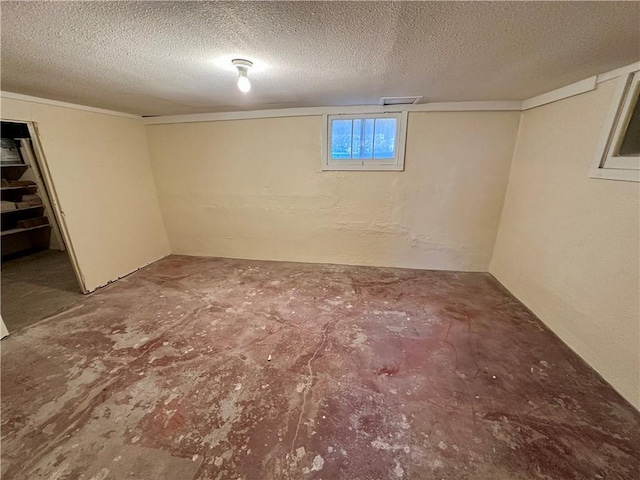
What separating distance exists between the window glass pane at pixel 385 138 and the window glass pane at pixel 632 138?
78.1 inches

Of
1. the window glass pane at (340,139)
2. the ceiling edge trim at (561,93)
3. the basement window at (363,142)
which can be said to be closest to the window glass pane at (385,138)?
the basement window at (363,142)

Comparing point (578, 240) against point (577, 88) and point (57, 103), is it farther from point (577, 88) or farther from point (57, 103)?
point (57, 103)

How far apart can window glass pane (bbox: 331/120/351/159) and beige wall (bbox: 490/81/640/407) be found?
2005 millimetres

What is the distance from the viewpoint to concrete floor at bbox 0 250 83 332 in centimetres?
262

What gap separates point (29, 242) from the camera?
429 centimetres

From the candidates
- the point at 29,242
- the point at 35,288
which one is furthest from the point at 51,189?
the point at 29,242

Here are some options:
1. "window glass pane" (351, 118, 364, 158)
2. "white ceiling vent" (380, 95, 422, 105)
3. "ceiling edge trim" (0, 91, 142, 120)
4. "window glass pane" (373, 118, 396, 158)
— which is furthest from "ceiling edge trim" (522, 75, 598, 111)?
"ceiling edge trim" (0, 91, 142, 120)

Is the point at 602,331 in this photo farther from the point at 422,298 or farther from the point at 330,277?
the point at 330,277

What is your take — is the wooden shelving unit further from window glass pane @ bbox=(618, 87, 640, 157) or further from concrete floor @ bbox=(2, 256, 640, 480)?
window glass pane @ bbox=(618, 87, 640, 157)

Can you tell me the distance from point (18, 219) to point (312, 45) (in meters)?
5.53

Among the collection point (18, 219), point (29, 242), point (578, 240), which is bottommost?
point (29, 242)

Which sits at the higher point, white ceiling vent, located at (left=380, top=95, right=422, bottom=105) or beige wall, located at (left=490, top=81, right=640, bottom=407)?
white ceiling vent, located at (left=380, top=95, right=422, bottom=105)

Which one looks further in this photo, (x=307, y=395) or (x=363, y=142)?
(x=363, y=142)

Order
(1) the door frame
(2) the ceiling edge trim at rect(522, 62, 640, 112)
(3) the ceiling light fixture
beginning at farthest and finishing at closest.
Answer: (1) the door frame → (2) the ceiling edge trim at rect(522, 62, 640, 112) → (3) the ceiling light fixture
